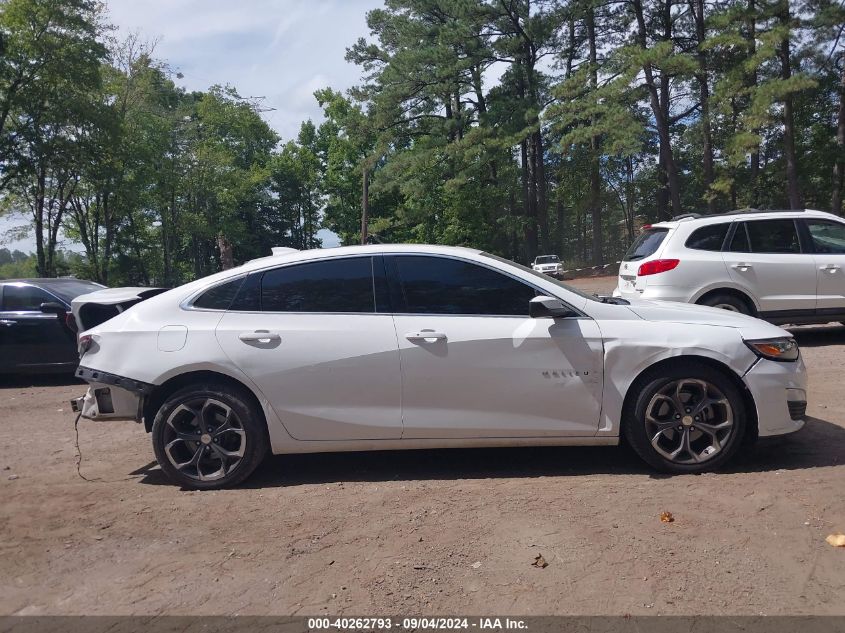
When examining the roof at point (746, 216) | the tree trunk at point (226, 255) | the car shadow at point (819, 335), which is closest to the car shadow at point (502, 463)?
the tree trunk at point (226, 255)

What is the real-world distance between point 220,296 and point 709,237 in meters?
6.54

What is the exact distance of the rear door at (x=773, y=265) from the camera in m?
8.52

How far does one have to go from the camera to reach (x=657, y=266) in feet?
27.9

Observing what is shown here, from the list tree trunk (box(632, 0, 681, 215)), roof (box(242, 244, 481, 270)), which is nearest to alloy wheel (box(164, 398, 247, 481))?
roof (box(242, 244, 481, 270))

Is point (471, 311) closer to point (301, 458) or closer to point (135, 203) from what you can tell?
point (301, 458)

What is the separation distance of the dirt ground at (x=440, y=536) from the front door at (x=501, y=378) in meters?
0.37

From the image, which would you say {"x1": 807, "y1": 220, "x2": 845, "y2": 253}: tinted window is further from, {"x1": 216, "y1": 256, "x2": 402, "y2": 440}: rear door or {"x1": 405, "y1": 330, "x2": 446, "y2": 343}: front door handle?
{"x1": 216, "y1": 256, "x2": 402, "y2": 440}: rear door

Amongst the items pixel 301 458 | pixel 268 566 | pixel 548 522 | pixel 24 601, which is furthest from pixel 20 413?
pixel 548 522

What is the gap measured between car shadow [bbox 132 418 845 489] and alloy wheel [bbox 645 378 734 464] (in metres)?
0.20

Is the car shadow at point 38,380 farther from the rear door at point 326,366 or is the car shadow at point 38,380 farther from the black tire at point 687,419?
the black tire at point 687,419

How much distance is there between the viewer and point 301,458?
200 inches

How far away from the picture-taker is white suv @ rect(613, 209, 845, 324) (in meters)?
8.47

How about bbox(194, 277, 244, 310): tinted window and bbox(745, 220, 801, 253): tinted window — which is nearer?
bbox(194, 277, 244, 310): tinted window

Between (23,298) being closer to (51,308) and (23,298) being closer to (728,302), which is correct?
(51,308)
